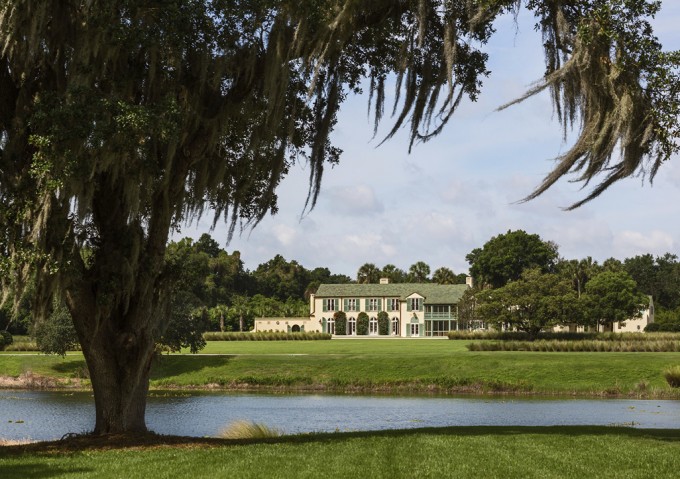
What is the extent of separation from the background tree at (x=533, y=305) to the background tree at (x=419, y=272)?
47.0m

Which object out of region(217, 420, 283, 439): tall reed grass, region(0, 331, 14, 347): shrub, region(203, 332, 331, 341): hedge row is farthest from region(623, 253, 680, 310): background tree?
region(217, 420, 283, 439): tall reed grass

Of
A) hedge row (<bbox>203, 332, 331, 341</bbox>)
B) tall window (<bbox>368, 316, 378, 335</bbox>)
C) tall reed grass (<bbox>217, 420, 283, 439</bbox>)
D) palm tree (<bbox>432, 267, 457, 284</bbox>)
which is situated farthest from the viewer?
palm tree (<bbox>432, 267, 457, 284</bbox>)

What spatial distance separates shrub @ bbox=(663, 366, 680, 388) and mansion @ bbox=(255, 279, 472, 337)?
48.6 meters

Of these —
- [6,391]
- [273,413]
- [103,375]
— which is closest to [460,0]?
[103,375]

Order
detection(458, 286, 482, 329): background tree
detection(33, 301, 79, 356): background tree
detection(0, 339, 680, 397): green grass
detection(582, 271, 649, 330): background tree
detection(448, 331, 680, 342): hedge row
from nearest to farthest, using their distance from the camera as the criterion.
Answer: detection(0, 339, 680, 397): green grass, detection(33, 301, 79, 356): background tree, detection(448, 331, 680, 342): hedge row, detection(458, 286, 482, 329): background tree, detection(582, 271, 649, 330): background tree

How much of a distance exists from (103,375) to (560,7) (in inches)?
366

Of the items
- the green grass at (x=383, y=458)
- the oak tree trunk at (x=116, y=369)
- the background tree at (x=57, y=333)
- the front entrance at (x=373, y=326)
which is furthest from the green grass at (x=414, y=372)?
the front entrance at (x=373, y=326)

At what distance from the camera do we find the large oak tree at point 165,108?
12.1 meters

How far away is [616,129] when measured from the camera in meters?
12.2

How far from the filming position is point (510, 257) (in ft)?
321

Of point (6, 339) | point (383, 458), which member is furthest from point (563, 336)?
point (383, 458)

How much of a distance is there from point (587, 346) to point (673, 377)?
1440 centimetres

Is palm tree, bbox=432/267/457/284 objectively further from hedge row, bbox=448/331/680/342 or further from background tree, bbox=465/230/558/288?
A: hedge row, bbox=448/331/680/342

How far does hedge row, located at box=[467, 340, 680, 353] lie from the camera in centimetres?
4706
